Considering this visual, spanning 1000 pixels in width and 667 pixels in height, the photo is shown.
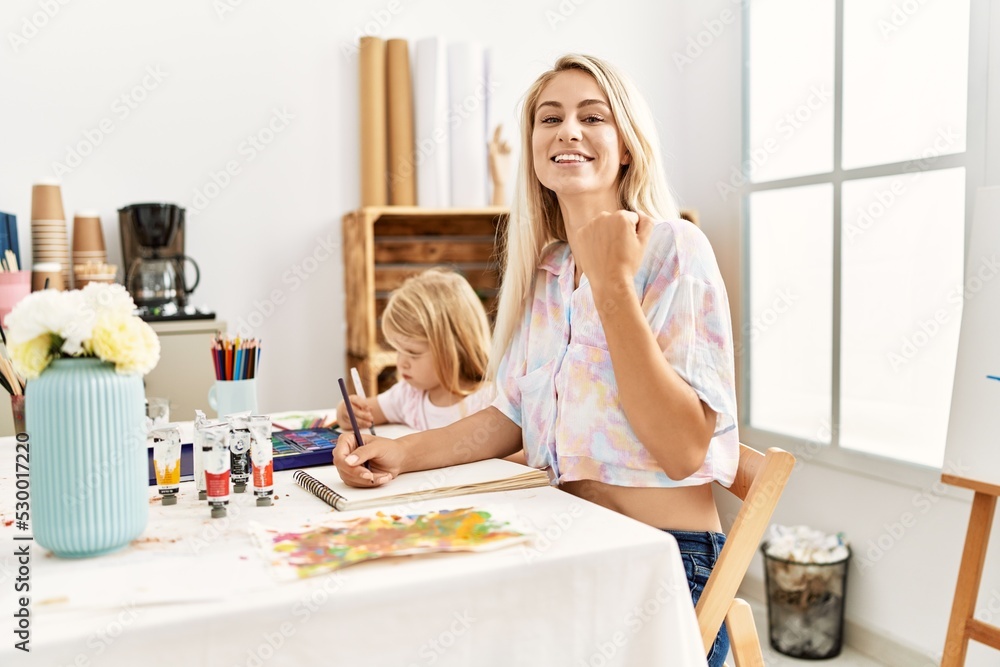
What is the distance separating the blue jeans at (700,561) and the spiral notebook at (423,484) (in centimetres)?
23

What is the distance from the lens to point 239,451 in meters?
1.28

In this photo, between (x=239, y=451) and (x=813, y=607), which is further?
(x=813, y=607)

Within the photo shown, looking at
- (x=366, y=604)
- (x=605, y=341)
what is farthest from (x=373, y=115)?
(x=366, y=604)

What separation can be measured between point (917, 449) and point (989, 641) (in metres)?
0.75

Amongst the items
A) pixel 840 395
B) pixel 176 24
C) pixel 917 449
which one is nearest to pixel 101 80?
pixel 176 24

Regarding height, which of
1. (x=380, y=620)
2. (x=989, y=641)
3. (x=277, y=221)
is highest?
(x=277, y=221)

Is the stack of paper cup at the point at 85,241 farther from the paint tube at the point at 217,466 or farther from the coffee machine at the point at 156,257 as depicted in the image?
the paint tube at the point at 217,466

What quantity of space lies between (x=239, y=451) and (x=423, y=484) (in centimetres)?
27

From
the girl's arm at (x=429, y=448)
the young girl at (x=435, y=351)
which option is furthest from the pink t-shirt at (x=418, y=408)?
the girl's arm at (x=429, y=448)

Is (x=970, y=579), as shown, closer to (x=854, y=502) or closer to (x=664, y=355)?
(x=854, y=502)

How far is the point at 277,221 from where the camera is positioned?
2.99 meters

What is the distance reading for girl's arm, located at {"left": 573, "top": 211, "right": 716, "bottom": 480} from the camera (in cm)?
122

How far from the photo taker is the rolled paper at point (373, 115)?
9.79 feet

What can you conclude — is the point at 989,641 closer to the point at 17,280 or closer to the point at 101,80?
the point at 17,280
